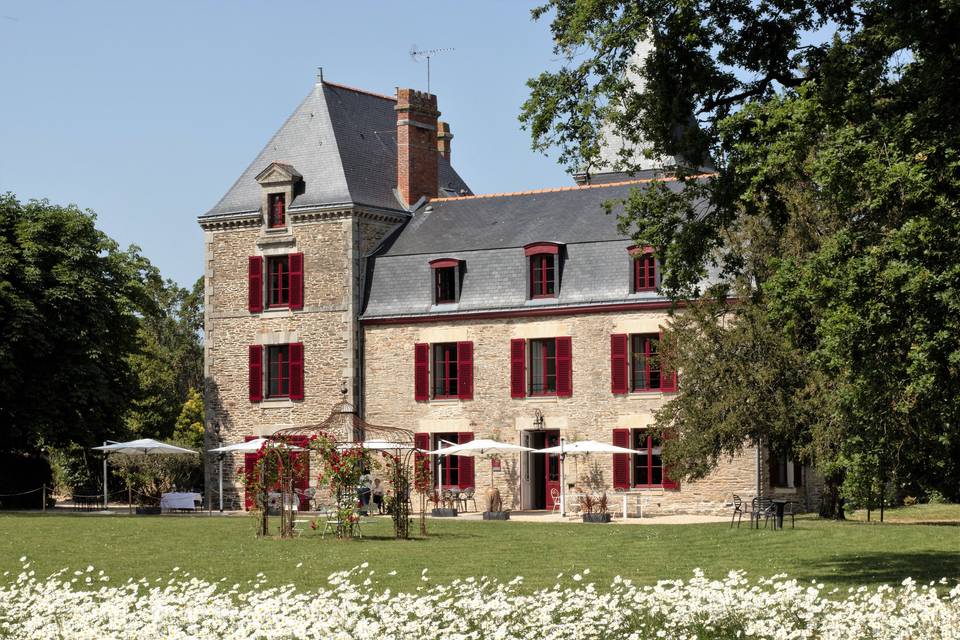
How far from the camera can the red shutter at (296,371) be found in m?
38.7

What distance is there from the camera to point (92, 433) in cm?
3962

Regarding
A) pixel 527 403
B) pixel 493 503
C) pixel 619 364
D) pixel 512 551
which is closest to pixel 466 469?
pixel 527 403

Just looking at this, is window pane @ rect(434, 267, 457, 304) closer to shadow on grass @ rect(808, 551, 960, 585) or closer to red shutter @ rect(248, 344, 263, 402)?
red shutter @ rect(248, 344, 263, 402)

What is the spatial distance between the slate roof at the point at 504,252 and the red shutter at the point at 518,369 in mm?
956

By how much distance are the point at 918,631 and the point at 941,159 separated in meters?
5.89

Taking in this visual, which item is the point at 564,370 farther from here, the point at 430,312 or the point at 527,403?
the point at 430,312

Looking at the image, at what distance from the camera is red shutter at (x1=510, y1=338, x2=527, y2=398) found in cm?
3647

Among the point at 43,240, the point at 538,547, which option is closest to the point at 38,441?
the point at 43,240

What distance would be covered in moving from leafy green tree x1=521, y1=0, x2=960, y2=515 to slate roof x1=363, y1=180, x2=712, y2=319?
15.1 metres

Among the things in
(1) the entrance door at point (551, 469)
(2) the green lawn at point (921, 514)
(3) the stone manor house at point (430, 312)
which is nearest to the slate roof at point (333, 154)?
(3) the stone manor house at point (430, 312)

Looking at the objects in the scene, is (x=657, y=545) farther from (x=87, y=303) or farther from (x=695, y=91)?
(x=87, y=303)

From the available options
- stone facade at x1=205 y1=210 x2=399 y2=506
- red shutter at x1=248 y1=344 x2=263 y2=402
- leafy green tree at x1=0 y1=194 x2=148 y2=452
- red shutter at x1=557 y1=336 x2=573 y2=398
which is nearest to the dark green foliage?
leafy green tree at x1=0 y1=194 x2=148 y2=452

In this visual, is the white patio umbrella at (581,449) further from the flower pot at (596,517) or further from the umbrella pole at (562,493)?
the flower pot at (596,517)

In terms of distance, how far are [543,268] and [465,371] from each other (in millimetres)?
3190
